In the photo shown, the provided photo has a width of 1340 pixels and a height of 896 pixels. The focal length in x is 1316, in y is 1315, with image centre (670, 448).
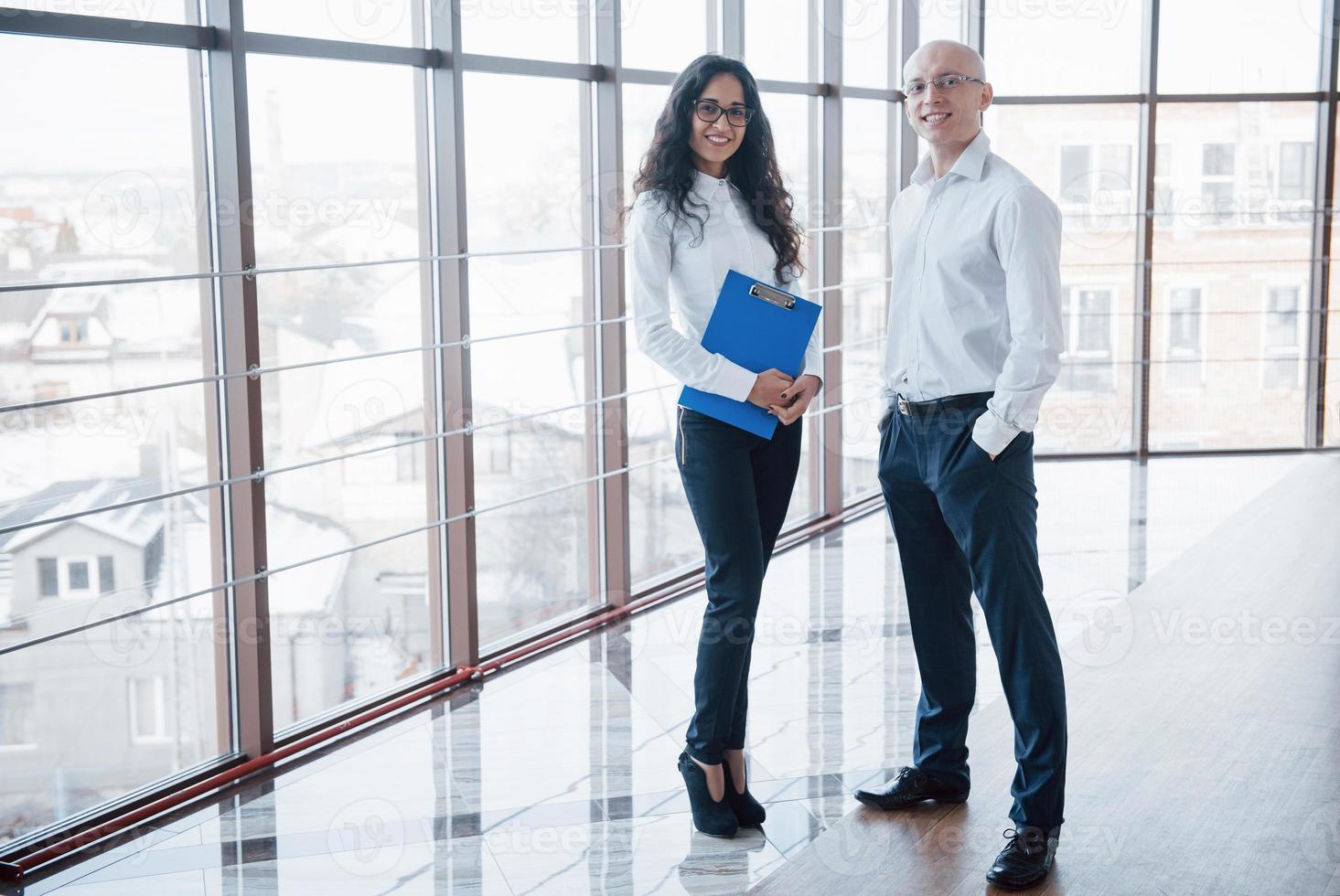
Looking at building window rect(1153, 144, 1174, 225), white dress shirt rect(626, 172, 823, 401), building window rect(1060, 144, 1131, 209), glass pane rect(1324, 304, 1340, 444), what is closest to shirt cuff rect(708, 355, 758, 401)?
white dress shirt rect(626, 172, 823, 401)

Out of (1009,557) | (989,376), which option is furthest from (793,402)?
(1009,557)

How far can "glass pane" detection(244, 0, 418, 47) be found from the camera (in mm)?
2637

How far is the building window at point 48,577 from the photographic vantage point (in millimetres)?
2330

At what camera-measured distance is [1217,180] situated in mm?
5711

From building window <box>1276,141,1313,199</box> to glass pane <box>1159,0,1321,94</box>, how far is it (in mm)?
260

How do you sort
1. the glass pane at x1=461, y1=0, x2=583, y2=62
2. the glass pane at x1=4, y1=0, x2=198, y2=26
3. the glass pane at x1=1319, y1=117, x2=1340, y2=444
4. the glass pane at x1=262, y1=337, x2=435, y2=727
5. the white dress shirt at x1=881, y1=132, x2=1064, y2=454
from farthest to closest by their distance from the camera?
the glass pane at x1=1319, y1=117, x2=1340, y2=444 < the glass pane at x1=461, y1=0, x2=583, y2=62 < the glass pane at x1=262, y1=337, x2=435, y2=727 < the glass pane at x1=4, y1=0, x2=198, y2=26 < the white dress shirt at x1=881, y1=132, x2=1064, y2=454

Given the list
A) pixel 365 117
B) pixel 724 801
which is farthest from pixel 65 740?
pixel 365 117

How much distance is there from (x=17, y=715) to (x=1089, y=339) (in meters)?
4.71

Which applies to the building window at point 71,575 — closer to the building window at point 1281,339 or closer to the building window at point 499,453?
the building window at point 499,453

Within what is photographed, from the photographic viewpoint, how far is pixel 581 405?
3.57m

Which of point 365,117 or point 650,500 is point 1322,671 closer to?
point 650,500

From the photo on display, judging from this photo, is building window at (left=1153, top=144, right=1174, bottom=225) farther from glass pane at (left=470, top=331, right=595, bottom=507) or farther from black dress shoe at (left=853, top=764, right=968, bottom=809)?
black dress shoe at (left=853, top=764, right=968, bottom=809)

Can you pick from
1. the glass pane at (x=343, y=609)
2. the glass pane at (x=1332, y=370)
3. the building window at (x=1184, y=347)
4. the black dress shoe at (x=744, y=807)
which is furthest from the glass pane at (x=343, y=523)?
the glass pane at (x=1332, y=370)

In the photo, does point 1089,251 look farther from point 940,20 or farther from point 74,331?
point 74,331
